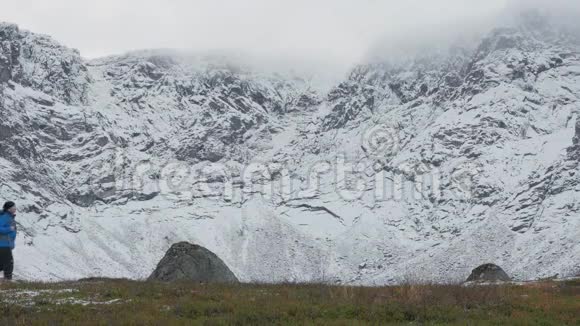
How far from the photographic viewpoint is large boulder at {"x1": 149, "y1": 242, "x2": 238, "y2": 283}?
31984 millimetres

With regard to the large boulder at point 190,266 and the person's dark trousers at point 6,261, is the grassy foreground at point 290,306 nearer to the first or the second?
the person's dark trousers at point 6,261

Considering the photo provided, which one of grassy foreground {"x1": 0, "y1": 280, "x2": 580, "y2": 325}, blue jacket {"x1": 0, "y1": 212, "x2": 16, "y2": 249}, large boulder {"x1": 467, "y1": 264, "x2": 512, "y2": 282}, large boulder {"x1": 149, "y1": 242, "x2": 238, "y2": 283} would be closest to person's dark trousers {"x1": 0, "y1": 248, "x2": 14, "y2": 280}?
blue jacket {"x1": 0, "y1": 212, "x2": 16, "y2": 249}

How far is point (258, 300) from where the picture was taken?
55.7 ft

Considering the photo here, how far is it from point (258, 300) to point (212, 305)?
1546 millimetres

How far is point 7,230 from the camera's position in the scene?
2303cm

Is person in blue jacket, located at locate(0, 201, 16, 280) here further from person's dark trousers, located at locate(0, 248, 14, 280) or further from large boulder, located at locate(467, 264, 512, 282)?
large boulder, located at locate(467, 264, 512, 282)

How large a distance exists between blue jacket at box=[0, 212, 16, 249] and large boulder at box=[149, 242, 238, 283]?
30.7ft

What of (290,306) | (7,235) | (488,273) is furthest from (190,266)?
(290,306)

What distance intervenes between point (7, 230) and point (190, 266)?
1110 centimetres

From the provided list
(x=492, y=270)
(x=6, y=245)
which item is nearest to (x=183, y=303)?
(x=6, y=245)

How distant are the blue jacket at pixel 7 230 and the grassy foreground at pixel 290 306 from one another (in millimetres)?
3606

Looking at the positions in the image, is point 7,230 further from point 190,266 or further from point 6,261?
point 190,266

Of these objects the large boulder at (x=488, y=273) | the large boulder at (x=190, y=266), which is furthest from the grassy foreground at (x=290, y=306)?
the large boulder at (x=488, y=273)

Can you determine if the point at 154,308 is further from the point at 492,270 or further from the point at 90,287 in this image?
the point at 492,270
